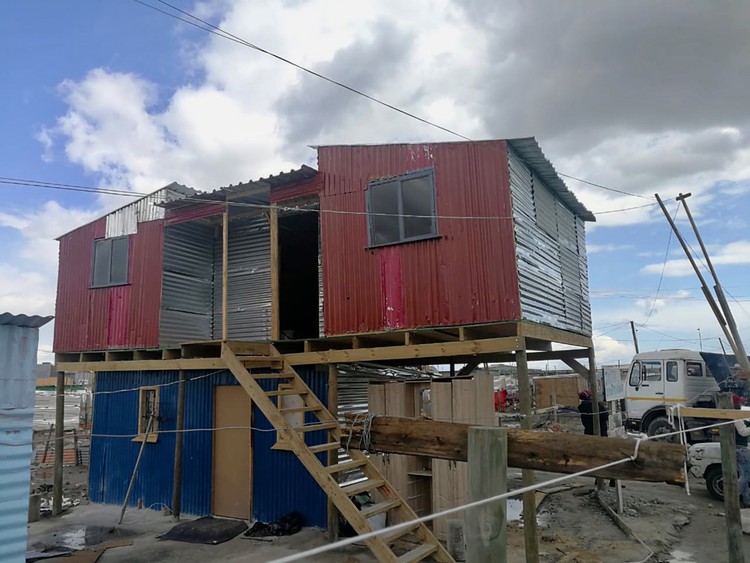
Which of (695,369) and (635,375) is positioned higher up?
(695,369)

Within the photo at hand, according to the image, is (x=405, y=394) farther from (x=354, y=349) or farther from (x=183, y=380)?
(x=183, y=380)

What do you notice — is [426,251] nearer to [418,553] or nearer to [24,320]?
[418,553]

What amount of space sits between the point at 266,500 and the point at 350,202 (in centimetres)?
611

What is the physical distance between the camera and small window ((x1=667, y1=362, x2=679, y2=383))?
1758 centimetres

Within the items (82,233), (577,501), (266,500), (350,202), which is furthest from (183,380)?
(577,501)

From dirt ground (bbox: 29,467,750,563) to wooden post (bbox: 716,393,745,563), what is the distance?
2270 mm

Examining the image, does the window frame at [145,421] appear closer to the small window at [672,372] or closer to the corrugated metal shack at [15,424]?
the corrugated metal shack at [15,424]

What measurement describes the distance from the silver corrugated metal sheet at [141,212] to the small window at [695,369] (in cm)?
1661

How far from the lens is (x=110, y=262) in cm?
1273

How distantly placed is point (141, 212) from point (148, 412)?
4718mm

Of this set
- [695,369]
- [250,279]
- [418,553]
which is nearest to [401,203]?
[250,279]

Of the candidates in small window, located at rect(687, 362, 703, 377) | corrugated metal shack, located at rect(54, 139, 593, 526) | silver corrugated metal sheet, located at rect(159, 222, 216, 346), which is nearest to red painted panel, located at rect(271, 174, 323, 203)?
corrugated metal shack, located at rect(54, 139, 593, 526)

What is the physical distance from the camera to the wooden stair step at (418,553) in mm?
6355

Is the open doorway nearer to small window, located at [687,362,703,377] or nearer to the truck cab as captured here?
the truck cab
